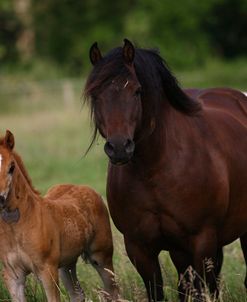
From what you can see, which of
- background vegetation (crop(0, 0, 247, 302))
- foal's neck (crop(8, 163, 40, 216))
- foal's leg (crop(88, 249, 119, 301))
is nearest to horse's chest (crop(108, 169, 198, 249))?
foal's leg (crop(88, 249, 119, 301))

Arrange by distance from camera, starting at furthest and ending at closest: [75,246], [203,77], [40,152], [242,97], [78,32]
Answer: [78,32], [203,77], [40,152], [242,97], [75,246]

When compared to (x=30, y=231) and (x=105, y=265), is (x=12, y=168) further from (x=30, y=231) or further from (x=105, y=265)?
(x=105, y=265)

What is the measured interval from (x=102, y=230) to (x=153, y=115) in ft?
3.71

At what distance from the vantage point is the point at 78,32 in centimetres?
4597

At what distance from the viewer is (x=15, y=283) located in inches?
245

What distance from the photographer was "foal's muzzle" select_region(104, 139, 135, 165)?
5.61 meters

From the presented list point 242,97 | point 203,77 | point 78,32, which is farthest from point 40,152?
point 78,32

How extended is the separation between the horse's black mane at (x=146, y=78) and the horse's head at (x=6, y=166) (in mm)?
558

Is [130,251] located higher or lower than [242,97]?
lower

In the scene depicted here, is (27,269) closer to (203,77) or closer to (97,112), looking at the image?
(97,112)

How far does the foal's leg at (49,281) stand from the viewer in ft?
20.0

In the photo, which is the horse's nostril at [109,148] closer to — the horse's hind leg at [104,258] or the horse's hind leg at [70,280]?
the horse's hind leg at [104,258]

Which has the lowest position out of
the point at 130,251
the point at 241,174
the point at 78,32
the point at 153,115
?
the point at 130,251

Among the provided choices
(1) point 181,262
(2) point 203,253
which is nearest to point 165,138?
(2) point 203,253
